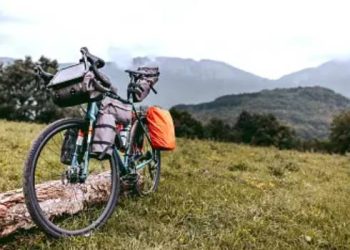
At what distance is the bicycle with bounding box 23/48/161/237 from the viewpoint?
584 centimetres

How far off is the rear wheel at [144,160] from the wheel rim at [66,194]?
822 millimetres

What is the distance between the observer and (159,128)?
845cm

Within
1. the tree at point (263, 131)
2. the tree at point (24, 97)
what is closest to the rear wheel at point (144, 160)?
the tree at point (263, 131)

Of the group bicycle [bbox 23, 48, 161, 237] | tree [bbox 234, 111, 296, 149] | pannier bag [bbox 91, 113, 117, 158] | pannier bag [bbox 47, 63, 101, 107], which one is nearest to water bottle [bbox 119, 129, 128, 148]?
bicycle [bbox 23, 48, 161, 237]

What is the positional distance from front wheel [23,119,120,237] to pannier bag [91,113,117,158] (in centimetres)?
16

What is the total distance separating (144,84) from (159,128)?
2.67 feet

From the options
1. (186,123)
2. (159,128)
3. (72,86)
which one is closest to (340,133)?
(186,123)

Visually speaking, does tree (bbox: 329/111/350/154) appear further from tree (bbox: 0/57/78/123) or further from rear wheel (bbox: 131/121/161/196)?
rear wheel (bbox: 131/121/161/196)

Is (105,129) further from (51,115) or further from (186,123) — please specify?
(51,115)

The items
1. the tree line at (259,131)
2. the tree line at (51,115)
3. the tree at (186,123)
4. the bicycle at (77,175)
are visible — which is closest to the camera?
the bicycle at (77,175)

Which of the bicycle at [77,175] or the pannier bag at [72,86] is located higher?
the pannier bag at [72,86]

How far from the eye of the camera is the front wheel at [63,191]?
5.73 meters

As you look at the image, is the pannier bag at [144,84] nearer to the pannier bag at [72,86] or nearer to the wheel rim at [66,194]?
the wheel rim at [66,194]

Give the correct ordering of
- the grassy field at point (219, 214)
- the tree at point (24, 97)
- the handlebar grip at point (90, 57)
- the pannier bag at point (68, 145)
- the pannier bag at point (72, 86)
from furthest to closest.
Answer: the tree at point (24, 97) < the grassy field at point (219, 214) < the pannier bag at point (68, 145) < the handlebar grip at point (90, 57) < the pannier bag at point (72, 86)
